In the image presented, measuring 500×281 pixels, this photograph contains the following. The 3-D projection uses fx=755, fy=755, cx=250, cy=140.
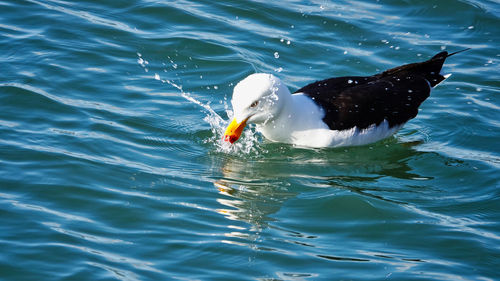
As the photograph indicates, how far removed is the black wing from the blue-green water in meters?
0.37

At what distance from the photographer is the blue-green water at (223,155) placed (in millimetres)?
5797

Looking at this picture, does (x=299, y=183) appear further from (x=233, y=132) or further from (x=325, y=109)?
(x=325, y=109)

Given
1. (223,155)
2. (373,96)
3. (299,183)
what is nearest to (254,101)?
(223,155)

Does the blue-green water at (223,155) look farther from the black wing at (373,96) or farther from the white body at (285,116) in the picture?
the black wing at (373,96)

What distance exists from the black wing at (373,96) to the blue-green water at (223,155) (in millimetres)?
373

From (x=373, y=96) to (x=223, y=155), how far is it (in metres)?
1.81

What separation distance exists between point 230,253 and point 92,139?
2546mm

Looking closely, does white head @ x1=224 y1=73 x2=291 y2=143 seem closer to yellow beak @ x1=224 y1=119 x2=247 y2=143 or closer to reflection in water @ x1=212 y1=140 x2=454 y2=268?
yellow beak @ x1=224 y1=119 x2=247 y2=143

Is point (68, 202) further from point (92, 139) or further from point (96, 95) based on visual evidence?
A: point (96, 95)

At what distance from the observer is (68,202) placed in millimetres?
6418

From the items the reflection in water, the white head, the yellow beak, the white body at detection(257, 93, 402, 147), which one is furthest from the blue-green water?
the white head

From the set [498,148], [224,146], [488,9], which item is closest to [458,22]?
[488,9]

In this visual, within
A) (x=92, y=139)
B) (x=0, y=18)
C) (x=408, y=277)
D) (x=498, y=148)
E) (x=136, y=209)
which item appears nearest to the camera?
(x=408, y=277)

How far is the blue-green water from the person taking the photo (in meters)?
5.80
